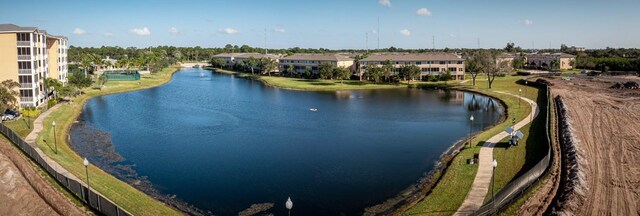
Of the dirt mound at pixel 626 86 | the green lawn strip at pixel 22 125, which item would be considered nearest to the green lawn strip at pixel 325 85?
the dirt mound at pixel 626 86

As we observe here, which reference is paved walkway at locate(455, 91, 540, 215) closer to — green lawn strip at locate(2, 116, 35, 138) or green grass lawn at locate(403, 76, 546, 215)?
green grass lawn at locate(403, 76, 546, 215)

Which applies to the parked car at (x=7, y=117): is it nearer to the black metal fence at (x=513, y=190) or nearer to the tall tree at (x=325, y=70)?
the black metal fence at (x=513, y=190)

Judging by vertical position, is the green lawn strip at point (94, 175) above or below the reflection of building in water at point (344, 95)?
below

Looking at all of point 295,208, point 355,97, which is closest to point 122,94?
point 355,97

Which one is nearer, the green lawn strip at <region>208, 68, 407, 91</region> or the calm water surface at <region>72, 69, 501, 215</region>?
the calm water surface at <region>72, 69, 501, 215</region>

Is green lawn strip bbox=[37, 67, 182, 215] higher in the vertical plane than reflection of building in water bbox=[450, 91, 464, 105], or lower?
lower

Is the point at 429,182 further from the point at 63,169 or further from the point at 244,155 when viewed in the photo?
the point at 63,169

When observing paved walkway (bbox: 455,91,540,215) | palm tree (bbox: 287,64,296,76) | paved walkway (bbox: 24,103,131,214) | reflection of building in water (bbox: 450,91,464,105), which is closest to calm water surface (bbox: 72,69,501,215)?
reflection of building in water (bbox: 450,91,464,105)
